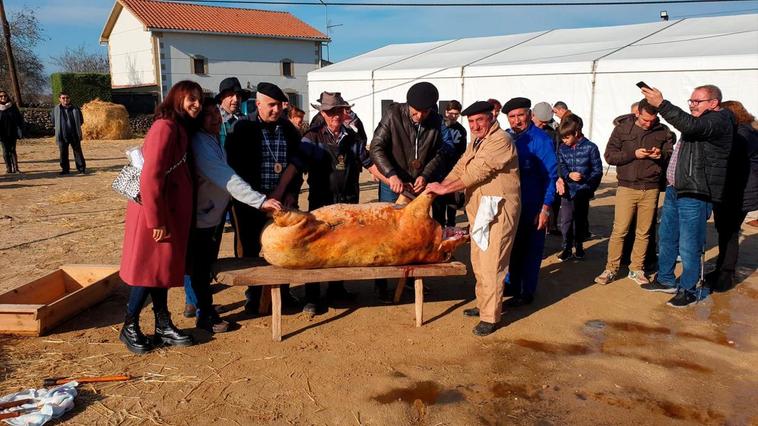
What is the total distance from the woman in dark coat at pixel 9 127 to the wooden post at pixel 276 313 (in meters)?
11.7

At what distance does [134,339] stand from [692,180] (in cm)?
489

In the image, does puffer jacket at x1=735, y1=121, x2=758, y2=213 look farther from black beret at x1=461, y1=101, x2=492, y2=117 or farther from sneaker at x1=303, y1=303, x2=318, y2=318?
sneaker at x1=303, y1=303, x2=318, y2=318

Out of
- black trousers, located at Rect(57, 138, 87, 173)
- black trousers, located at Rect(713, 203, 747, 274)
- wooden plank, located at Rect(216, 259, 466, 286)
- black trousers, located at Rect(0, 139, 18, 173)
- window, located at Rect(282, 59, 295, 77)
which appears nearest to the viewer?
wooden plank, located at Rect(216, 259, 466, 286)

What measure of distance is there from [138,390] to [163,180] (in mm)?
1397

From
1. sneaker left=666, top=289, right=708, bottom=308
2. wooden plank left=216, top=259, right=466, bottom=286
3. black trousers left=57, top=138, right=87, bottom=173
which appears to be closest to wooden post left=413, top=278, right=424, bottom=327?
wooden plank left=216, top=259, right=466, bottom=286

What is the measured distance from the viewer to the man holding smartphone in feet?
19.2

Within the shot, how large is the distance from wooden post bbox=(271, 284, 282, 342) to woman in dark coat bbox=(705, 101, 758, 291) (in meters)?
4.44

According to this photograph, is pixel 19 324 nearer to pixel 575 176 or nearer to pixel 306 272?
pixel 306 272

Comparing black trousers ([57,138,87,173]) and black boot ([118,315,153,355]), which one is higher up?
black trousers ([57,138,87,173])

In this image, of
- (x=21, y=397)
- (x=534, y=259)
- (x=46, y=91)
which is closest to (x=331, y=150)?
(x=534, y=259)

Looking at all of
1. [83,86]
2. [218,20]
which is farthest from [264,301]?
[218,20]

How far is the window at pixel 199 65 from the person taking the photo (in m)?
35.0

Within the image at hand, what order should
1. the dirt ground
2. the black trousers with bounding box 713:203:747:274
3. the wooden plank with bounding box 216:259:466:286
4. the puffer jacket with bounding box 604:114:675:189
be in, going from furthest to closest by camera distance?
1. the puffer jacket with bounding box 604:114:675:189
2. the black trousers with bounding box 713:203:747:274
3. the wooden plank with bounding box 216:259:466:286
4. the dirt ground

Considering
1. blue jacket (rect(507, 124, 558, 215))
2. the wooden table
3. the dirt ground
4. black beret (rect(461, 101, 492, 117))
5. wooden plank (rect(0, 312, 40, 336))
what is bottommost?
the dirt ground
